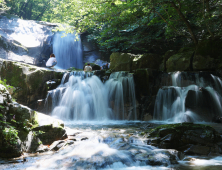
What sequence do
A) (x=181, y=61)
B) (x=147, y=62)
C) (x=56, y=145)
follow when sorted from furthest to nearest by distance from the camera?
(x=147, y=62) → (x=181, y=61) → (x=56, y=145)

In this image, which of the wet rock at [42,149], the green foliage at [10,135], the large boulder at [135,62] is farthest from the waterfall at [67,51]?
the green foliage at [10,135]

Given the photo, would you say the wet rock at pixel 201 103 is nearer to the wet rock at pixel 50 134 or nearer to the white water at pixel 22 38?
the wet rock at pixel 50 134

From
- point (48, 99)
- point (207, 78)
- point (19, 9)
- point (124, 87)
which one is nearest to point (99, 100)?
point (124, 87)

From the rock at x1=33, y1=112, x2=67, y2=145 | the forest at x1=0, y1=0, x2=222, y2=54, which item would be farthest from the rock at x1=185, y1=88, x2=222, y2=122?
the rock at x1=33, y1=112, x2=67, y2=145

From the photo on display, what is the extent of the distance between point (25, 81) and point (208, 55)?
12103mm

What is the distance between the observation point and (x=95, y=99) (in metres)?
11.2

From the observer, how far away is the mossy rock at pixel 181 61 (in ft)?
38.3

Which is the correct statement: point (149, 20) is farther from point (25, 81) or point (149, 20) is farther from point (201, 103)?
point (25, 81)

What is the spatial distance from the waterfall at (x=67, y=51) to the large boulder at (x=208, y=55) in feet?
45.4

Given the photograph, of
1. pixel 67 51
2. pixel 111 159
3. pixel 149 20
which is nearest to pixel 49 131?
pixel 111 159

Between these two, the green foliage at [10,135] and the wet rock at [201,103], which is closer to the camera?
the green foliage at [10,135]

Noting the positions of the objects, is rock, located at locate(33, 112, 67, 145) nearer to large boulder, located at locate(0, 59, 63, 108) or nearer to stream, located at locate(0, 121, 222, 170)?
stream, located at locate(0, 121, 222, 170)

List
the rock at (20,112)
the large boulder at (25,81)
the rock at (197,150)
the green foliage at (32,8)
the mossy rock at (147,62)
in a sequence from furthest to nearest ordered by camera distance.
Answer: the green foliage at (32,8) < the mossy rock at (147,62) < the large boulder at (25,81) < the rock at (20,112) < the rock at (197,150)

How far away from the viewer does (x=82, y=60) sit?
22.0 m
